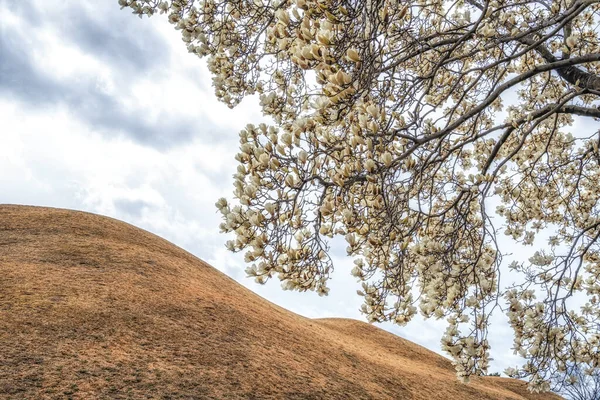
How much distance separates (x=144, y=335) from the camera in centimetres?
634

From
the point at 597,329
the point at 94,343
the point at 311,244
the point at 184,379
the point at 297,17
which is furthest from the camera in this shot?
the point at 597,329

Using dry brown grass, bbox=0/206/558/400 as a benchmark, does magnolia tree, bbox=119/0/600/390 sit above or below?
above

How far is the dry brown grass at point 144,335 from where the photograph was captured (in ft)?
17.1

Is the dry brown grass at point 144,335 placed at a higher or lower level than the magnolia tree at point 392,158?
lower

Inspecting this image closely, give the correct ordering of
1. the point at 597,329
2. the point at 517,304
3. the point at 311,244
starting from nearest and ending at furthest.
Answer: the point at 311,244
the point at 517,304
the point at 597,329

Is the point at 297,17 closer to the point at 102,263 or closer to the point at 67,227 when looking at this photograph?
the point at 102,263

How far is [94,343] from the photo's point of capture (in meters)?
5.84

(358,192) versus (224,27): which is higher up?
(224,27)

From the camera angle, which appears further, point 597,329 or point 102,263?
point 102,263

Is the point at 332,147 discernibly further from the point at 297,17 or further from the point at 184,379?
the point at 184,379

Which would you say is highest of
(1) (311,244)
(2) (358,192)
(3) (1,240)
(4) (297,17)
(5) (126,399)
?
(4) (297,17)

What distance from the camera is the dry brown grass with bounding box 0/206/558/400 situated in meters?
5.22

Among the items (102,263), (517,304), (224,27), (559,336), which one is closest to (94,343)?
(102,263)

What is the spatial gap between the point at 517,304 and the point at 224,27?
20.9 feet
